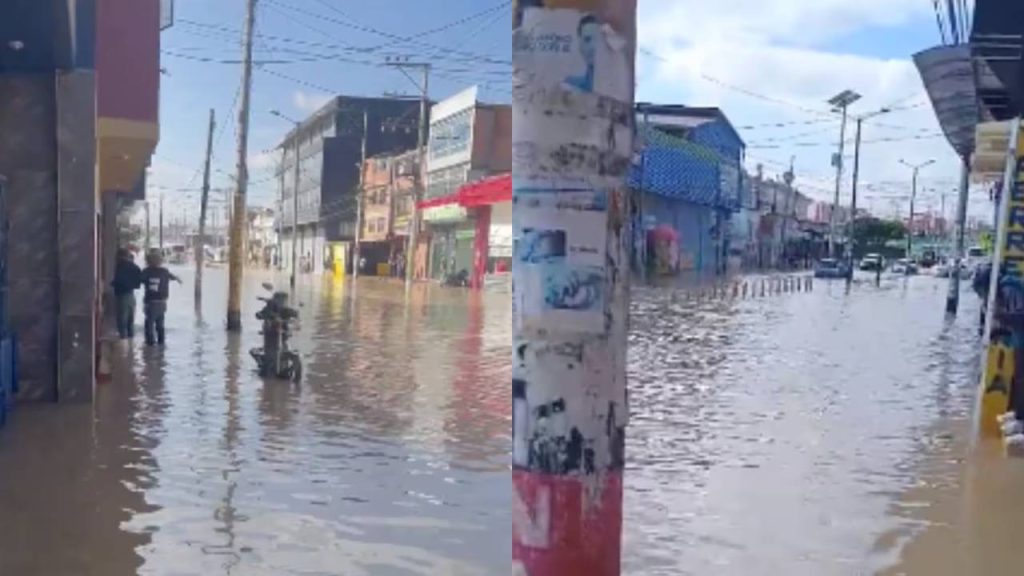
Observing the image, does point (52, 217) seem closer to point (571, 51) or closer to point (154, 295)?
point (154, 295)

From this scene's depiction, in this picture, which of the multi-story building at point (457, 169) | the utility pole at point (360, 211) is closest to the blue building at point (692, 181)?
the multi-story building at point (457, 169)

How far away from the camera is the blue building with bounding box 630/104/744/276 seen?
66812mm

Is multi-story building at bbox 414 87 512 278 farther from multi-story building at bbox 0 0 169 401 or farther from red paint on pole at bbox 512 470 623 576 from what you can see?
red paint on pole at bbox 512 470 623 576

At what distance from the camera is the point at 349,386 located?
15.3 m

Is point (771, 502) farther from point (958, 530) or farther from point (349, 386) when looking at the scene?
point (349, 386)

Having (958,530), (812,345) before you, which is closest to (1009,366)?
(958,530)

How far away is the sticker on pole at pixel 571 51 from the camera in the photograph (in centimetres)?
318

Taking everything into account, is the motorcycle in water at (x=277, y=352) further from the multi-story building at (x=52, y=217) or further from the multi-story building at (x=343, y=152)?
the multi-story building at (x=343, y=152)

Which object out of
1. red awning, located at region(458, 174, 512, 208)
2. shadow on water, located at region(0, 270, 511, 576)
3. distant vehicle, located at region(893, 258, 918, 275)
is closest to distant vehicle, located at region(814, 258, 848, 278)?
distant vehicle, located at region(893, 258, 918, 275)

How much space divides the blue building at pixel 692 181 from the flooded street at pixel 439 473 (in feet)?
152

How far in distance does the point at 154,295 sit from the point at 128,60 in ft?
17.0

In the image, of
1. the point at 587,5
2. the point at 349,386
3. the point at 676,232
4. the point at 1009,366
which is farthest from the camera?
the point at 676,232

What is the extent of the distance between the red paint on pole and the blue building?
58875mm

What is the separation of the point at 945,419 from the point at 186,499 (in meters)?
9.61
